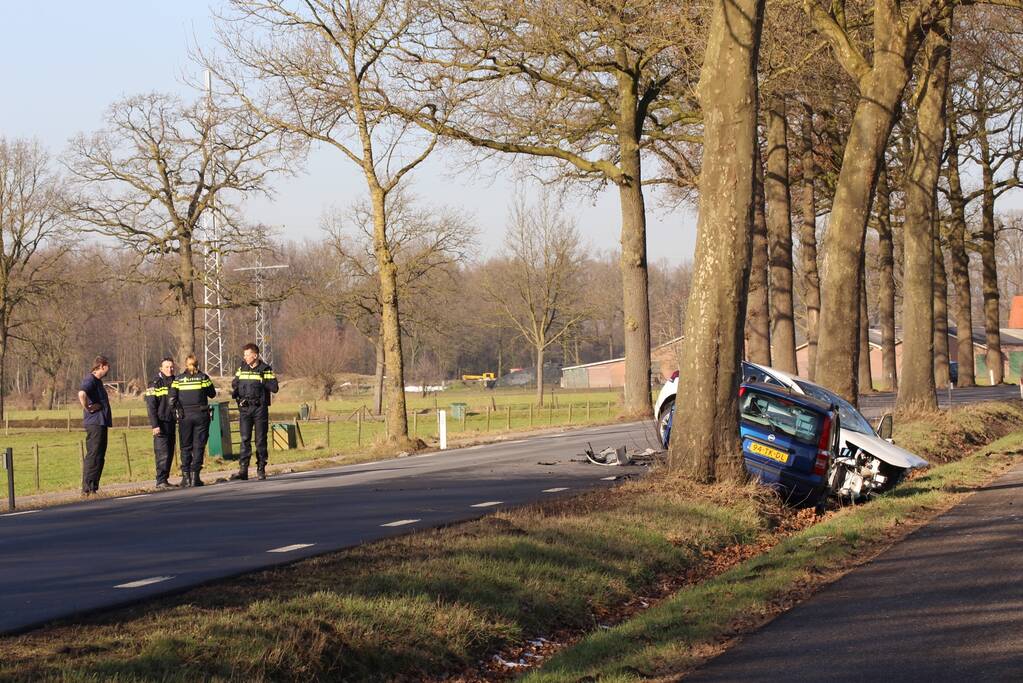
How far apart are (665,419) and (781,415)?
3.24 meters

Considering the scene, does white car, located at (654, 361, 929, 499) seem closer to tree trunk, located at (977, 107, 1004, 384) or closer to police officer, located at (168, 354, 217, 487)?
police officer, located at (168, 354, 217, 487)

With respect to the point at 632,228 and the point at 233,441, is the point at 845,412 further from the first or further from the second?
the point at 233,441

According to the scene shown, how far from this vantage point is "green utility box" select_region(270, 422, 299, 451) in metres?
36.8

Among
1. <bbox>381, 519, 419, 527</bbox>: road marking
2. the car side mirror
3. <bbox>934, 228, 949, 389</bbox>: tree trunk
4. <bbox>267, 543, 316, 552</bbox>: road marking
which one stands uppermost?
<bbox>934, 228, 949, 389</bbox>: tree trunk

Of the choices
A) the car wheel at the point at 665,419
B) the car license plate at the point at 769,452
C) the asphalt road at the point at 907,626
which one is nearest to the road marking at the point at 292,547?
the asphalt road at the point at 907,626

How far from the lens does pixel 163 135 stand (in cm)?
4488

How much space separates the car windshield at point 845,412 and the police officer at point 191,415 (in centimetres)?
875

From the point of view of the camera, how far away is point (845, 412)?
18203mm

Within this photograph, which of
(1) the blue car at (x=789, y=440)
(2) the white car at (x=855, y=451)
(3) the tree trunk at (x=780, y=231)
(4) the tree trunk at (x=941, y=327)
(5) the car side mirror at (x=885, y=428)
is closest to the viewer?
(1) the blue car at (x=789, y=440)

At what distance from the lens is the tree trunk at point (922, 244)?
28408 mm

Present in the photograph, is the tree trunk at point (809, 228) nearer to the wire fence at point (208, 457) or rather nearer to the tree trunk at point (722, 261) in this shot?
the wire fence at point (208, 457)

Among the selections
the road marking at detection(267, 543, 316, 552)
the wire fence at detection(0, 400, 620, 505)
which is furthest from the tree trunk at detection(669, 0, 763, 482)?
the wire fence at detection(0, 400, 620, 505)

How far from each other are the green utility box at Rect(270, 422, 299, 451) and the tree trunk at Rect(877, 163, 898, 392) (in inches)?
770

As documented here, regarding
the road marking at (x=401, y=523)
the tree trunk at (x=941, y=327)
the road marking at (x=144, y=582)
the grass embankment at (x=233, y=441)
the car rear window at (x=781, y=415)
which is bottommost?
the grass embankment at (x=233, y=441)
